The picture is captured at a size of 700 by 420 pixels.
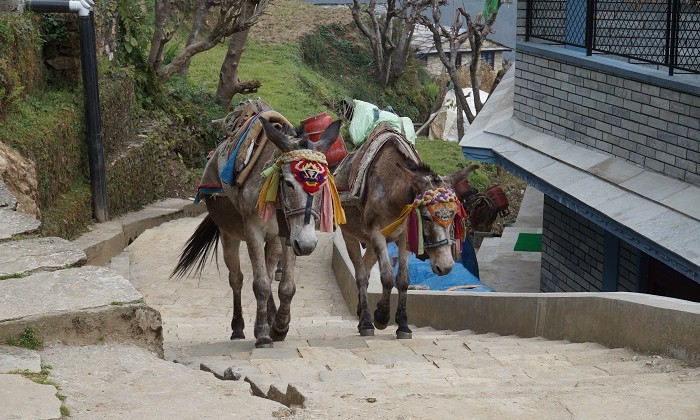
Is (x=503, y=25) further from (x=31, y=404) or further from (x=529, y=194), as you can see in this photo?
(x=31, y=404)

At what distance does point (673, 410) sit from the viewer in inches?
179

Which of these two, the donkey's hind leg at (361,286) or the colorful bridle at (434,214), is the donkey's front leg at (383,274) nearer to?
the donkey's hind leg at (361,286)

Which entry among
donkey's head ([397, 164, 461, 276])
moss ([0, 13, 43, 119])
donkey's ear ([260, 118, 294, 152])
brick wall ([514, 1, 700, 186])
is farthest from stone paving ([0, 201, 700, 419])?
moss ([0, 13, 43, 119])

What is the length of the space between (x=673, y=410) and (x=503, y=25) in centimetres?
5289

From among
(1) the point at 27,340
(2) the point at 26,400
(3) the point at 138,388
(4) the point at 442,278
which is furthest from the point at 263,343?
(4) the point at 442,278

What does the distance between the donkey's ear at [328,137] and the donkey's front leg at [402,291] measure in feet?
4.16

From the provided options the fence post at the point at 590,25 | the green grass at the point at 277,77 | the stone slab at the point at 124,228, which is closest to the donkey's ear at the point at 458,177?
the fence post at the point at 590,25

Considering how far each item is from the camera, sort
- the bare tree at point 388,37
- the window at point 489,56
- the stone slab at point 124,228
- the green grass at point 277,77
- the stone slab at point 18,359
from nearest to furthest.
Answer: the stone slab at point 18,359
the stone slab at point 124,228
the green grass at point 277,77
the bare tree at point 388,37
the window at point 489,56

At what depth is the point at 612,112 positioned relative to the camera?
9953 mm

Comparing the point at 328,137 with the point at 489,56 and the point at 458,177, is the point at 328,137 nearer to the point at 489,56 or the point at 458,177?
the point at 458,177

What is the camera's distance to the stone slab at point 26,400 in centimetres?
418

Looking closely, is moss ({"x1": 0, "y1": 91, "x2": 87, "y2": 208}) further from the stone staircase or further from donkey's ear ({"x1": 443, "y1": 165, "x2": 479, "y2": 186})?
donkey's ear ({"x1": 443, "y1": 165, "x2": 479, "y2": 186})

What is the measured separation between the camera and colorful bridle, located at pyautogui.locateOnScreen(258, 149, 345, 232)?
A: 7223 mm

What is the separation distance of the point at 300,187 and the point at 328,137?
68 cm
